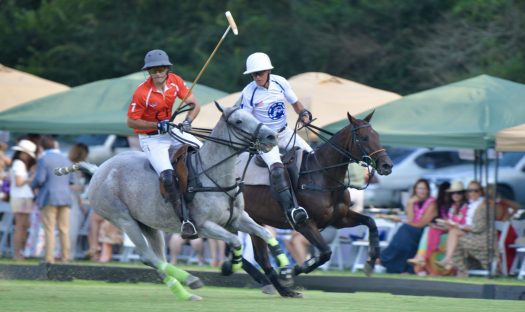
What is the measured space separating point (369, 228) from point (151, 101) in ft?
8.53

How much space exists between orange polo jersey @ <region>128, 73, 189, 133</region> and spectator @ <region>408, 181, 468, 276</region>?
5931 millimetres

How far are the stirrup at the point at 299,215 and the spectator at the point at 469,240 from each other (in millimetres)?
4434

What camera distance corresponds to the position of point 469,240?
15875 mm

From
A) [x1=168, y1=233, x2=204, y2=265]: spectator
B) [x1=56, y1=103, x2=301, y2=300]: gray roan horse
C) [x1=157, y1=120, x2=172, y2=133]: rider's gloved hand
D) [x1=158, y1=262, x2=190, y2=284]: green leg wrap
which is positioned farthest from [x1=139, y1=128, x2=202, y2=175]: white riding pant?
[x1=168, y1=233, x2=204, y2=265]: spectator

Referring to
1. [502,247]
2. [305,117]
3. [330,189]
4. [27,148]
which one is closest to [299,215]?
[330,189]

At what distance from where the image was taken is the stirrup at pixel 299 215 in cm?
1196

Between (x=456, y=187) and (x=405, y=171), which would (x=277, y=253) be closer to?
(x=456, y=187)

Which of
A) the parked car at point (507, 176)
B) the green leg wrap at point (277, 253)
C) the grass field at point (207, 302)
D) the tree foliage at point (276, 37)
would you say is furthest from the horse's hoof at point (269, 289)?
the tree foliage at point (276, 37)

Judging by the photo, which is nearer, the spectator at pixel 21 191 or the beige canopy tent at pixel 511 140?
the beige canopy tent at pixel 511 140

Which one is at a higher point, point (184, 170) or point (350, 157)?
point (350, 157)

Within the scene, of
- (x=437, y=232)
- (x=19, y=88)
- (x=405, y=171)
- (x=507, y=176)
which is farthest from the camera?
(x=405, y=171)

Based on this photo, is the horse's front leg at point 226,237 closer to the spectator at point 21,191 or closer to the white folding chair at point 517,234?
the white folding chair at point 517,234

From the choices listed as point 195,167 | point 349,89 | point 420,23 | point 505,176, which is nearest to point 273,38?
point 420,23

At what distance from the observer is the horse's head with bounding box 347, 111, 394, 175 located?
11953 mm
